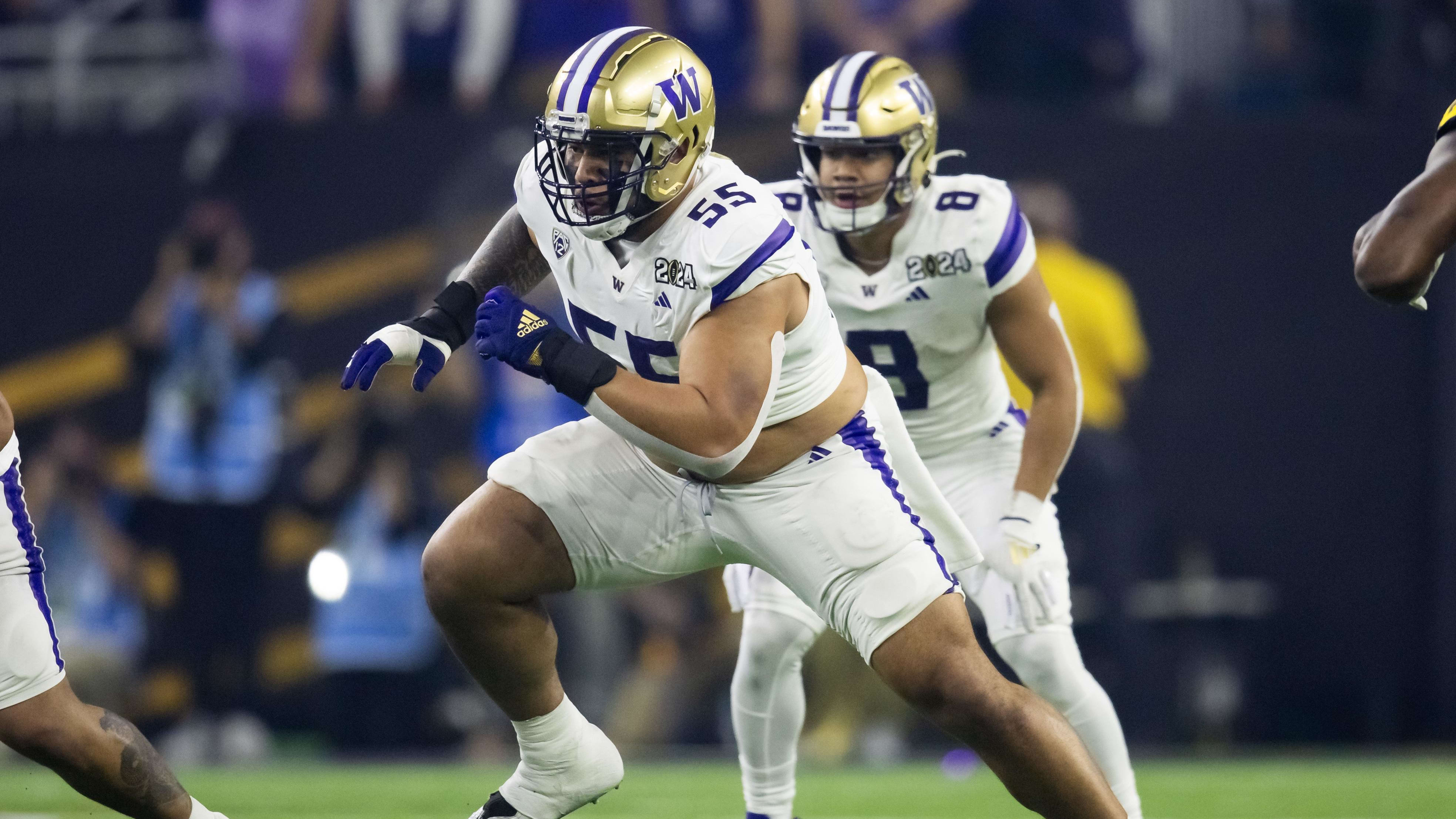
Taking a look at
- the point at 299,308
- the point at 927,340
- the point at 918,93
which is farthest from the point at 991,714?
the point at 299,308

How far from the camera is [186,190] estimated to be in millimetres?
8031

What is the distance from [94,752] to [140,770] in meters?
0.10

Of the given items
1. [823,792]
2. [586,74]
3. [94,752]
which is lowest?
[823,792]

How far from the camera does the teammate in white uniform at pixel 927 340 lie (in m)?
4.14

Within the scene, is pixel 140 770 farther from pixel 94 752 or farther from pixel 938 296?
pixel 938 296

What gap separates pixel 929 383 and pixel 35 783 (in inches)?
148

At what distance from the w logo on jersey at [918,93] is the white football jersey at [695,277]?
2.66 feet

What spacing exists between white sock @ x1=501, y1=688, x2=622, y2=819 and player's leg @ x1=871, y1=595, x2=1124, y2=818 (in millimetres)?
732

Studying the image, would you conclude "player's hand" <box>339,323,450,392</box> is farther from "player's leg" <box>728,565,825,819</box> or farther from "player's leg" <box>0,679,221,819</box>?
"player's leg" <box>728,565,825,819</box>

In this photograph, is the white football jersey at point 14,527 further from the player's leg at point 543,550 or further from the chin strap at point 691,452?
the chin strap at point 691,452

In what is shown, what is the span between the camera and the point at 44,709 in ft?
11.1

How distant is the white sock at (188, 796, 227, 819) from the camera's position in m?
3.54

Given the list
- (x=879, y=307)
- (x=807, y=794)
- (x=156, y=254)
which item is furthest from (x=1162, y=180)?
(x=156, y=254)

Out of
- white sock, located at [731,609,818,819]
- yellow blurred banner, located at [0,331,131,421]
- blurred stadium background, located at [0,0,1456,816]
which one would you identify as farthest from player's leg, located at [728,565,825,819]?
yellow blurred banner, located at [0,331,131,421]
